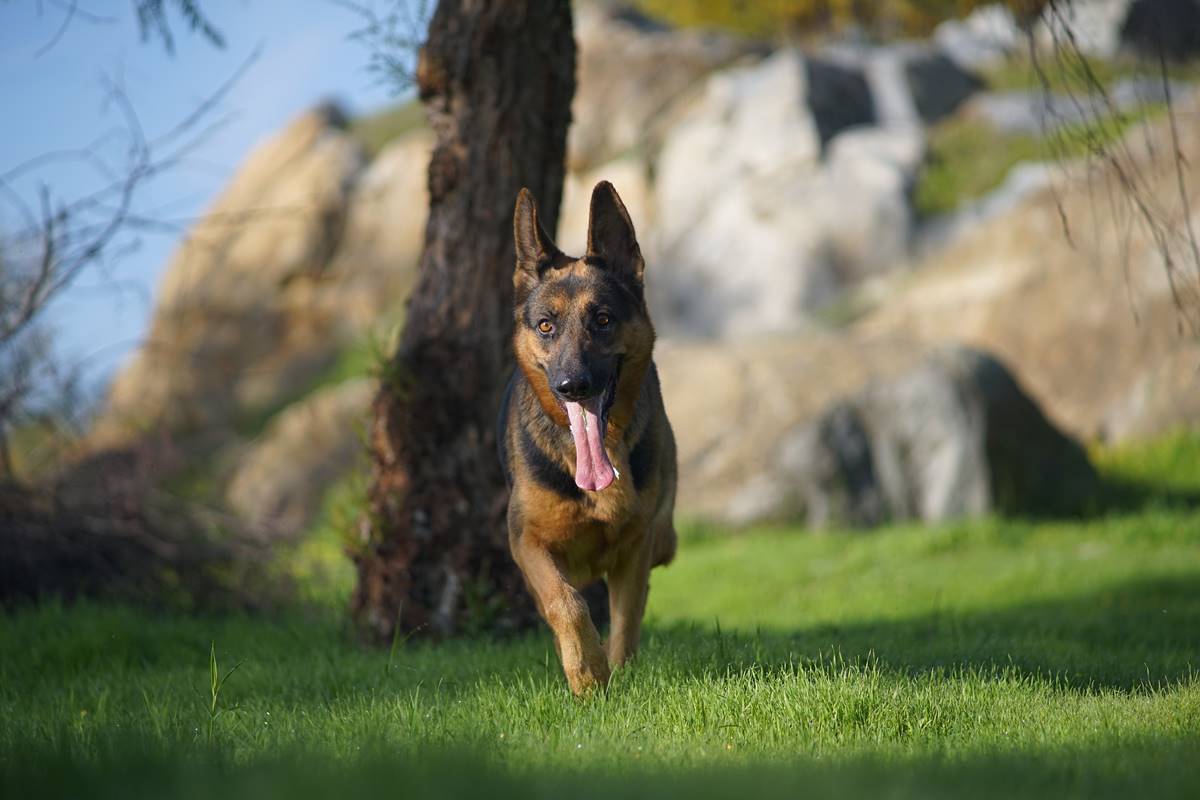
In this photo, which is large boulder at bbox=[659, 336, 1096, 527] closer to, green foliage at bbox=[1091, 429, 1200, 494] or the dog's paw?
green foliage at bbox=[1091, 429, 1200, 494]

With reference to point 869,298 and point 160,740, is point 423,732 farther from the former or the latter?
point 869,298

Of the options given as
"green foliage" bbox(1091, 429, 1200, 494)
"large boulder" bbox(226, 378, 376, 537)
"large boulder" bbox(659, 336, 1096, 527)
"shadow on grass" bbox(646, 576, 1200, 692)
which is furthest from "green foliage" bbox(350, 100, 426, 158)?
"shadow on grass" bbox(646, 576, 1200, 692)

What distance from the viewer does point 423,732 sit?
432 cm

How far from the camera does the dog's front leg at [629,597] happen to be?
5.61m

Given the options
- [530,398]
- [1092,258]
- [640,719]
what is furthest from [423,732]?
[1092,258]

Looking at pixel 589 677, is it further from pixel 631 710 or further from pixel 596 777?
pixel 596 777

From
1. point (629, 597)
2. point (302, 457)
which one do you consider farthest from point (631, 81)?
point (629, 597)

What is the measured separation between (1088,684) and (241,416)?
27.7 metres

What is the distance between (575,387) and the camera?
204 inches

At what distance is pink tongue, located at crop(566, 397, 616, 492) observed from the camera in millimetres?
5289

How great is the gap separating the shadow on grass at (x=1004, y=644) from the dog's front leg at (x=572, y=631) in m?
0.42

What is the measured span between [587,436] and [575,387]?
272 millimetres

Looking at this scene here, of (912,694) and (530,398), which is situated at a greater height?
(530,398)

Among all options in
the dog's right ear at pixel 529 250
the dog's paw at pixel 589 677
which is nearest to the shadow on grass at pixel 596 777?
the dog's paw at pixel 589 677
